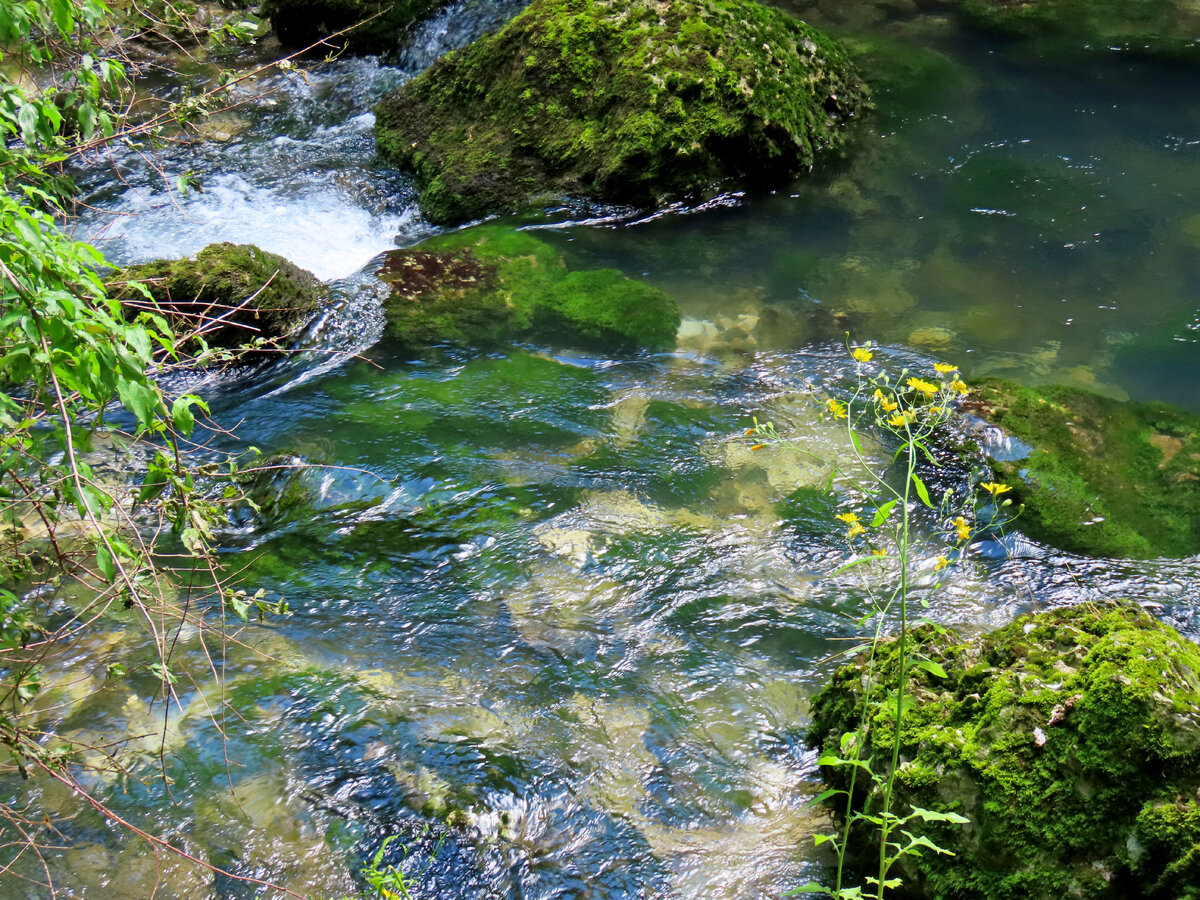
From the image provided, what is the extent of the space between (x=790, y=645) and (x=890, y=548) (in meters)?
0.94

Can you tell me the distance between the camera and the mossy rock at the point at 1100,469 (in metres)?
4.45

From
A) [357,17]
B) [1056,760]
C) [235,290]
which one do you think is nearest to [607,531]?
[1056,760]

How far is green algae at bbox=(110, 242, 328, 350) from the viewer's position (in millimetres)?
5746

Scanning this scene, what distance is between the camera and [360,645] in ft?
12.9

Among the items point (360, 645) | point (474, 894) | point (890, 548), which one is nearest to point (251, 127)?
point (360, 645)

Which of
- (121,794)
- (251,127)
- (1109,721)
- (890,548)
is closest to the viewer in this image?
(1109,721)

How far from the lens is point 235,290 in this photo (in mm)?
5941

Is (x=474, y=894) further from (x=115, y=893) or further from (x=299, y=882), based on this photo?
Result: (x=115, y=893)

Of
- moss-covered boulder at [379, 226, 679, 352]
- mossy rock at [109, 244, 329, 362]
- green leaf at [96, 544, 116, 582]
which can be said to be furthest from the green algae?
green leaf at [96, 544, 116, 582]

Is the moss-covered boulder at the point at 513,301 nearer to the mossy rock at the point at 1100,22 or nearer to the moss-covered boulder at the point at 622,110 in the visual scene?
the moss-covered boulder at the point at 622,110

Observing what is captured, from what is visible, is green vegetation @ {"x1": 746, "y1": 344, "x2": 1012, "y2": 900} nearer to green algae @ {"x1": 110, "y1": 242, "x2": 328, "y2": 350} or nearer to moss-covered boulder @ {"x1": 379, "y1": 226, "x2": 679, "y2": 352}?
moss-covered boulder @ {"x1": 379, "y1": 226, "x2": 679, "y2": 352}

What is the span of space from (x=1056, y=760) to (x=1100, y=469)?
2731 mm

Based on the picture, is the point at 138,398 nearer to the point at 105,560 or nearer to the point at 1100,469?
the point at 105,560

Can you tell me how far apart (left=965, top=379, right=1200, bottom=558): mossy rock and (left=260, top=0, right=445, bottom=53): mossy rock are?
8.90m
